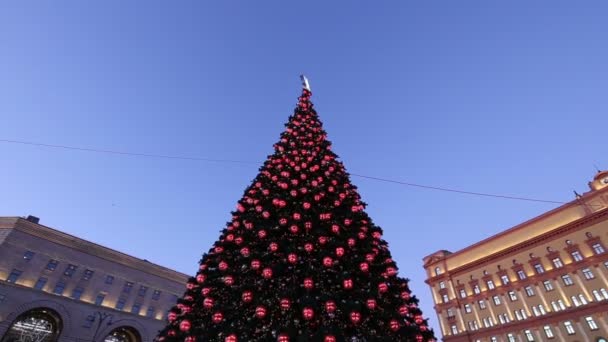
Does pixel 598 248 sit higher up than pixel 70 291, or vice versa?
pixel 598 248

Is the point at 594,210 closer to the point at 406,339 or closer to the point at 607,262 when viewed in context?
the point at 607,262

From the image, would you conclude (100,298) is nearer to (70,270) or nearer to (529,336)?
(70,270)

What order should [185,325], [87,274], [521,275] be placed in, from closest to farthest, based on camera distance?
1. [185,325]
2. [87,274]
3. [521,275]

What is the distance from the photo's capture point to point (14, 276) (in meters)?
27.5

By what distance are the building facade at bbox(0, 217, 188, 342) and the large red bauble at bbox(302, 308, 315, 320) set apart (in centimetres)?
3272

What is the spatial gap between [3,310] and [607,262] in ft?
180

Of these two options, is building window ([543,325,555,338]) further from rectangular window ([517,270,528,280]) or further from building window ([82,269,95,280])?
building window ([82,269,95,280])

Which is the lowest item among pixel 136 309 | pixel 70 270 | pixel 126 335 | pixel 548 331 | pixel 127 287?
pixel 126 335

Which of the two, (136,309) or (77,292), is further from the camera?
(136,309)

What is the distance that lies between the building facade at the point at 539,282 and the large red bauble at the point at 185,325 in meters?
37.1

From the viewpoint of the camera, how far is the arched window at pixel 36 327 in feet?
83.7

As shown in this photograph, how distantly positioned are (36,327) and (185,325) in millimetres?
31545

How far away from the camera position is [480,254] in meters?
41.3

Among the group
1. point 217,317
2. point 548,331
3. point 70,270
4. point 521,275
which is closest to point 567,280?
point 521,275
